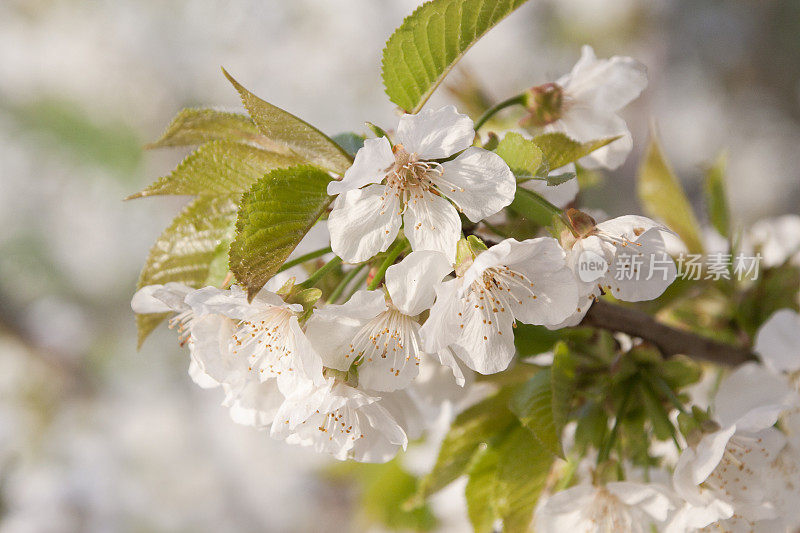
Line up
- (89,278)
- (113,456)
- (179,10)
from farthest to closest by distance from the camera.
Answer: (89,278)
(179,10)
(113,456)

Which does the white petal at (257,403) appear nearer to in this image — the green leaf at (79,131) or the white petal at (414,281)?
the white petal at (414,281)

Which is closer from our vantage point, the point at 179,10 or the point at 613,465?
the point at 613,465

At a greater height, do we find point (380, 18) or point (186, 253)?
point (186, 253)

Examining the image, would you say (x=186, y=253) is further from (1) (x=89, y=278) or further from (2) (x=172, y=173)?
(1) (x=89, y=278)

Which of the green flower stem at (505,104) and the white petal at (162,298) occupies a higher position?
the white petal at (162,298)

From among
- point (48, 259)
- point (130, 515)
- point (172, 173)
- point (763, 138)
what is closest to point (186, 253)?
point (172, 173)

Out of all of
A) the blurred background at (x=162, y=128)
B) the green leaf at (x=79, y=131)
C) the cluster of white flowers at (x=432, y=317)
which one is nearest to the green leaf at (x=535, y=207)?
the cluster of white flowers at (x=432, y=317)
